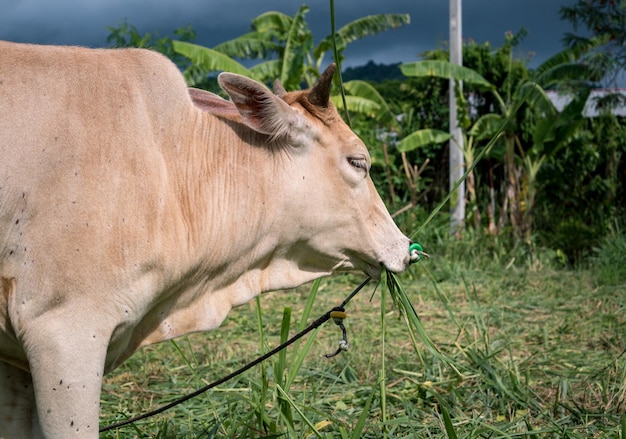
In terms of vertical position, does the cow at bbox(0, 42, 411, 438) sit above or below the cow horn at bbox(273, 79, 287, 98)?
below

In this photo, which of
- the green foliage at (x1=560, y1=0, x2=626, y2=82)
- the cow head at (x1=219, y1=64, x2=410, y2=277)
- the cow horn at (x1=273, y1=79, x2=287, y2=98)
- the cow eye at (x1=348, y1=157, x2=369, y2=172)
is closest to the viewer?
the cow head at (x1=219, y1=64, x2=410, y2=277)

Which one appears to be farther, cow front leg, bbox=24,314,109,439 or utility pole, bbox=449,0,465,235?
utility pole, bbox=449,0,465,235

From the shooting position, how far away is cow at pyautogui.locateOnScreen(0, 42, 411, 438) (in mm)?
2381

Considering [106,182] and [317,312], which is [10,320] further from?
[317,312]

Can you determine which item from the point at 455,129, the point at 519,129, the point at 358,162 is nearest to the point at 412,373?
the point at 358,162

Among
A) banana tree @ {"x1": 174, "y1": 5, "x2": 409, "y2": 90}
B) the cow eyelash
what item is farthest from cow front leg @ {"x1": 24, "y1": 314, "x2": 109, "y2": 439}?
banana tree @ {"x1": 174, "y1": 5, "x2": 409, "y2": 90}

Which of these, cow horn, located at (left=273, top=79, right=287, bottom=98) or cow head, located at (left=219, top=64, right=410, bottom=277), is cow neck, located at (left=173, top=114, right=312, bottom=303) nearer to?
cow head, located at (left=219, top=64, right=410, bottom=277)

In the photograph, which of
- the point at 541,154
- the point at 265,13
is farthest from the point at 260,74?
the point at 541,154

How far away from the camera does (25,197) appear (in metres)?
2.38

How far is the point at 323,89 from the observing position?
299cm

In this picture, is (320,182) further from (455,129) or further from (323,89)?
(455,129)

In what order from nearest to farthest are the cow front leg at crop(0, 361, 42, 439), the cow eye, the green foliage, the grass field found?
the cow front leg at crop(0, 361, 42, 439) < the cow eye < the grass field < the green foliage

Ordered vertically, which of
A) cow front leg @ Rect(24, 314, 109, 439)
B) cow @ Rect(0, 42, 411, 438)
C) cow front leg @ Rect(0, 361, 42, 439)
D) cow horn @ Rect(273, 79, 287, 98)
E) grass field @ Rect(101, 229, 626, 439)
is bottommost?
grass field @ Rect(101, 229, 626, 439)

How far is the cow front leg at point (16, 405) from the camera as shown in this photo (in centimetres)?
281
